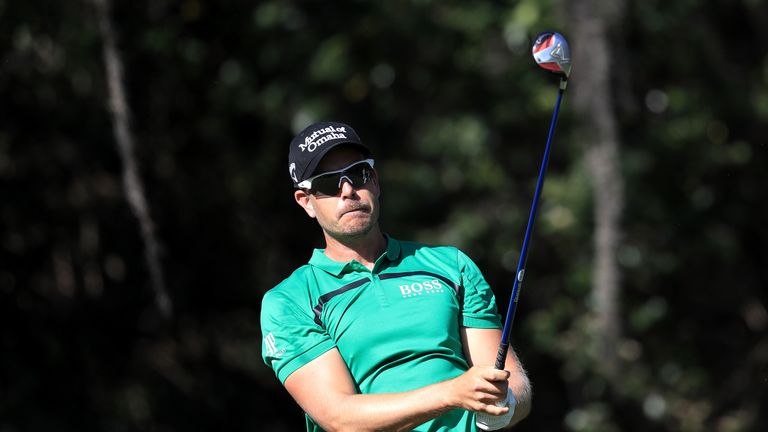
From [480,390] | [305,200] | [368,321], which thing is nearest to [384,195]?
[305,200]

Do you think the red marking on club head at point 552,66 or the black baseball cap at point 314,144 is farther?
the black baseball cap at point 314,144

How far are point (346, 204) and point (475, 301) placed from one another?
53cm

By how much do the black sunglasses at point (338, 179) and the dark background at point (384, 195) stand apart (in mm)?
6686

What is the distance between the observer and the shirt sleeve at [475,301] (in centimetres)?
393

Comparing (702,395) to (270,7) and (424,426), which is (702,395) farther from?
(424,426)

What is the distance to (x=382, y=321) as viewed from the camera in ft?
12.4

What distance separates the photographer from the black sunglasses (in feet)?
13.0

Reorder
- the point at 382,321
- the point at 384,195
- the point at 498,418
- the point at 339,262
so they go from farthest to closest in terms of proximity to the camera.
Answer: the point at 384,195, the point at 339,262, the point at 382,321, the point at 498,418

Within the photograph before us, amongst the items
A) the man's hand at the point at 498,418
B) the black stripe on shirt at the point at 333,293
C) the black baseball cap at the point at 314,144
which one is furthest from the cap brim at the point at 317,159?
the man's hand at the point at 498,418

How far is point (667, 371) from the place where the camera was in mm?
12672

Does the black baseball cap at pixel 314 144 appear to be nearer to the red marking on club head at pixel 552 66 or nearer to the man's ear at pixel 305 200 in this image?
the man's ear at pixel 305 200

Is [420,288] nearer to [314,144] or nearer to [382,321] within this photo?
[382,321]

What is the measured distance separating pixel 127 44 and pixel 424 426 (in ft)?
25.0

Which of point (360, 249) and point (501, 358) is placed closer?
point (501, 358)
